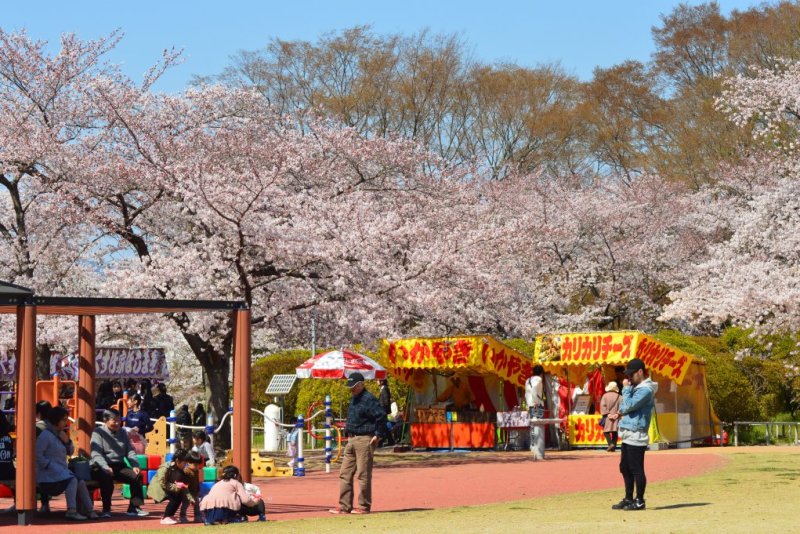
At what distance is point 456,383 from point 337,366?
5589 mm

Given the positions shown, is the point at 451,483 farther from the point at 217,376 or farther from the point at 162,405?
the point at 162,405

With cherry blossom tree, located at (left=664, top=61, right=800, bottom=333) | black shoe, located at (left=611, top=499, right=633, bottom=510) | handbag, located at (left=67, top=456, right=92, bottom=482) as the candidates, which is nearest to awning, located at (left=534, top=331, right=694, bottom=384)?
cherry blossom tree, located at (left=664, top=61, right=800, bottom=333)

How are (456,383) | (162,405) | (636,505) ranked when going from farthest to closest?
(456,383)
(162,405)
(636,505)

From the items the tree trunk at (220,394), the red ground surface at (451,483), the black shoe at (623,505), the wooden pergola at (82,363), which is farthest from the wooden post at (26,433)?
the tree trunk at (220,394)

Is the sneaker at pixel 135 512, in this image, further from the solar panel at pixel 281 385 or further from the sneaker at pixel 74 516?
the solar panel at pixel 281 385

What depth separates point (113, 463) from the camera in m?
14.6

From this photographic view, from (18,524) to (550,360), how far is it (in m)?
16.6

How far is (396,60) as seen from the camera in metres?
48.0

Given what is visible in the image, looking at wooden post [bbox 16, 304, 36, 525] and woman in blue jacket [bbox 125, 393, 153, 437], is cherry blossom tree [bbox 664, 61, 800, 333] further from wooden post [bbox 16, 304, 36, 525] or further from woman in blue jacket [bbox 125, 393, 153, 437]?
wooden post [bbox 16, 304, 36, 525]

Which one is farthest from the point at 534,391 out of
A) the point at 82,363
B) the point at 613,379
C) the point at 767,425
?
the point at 82,363

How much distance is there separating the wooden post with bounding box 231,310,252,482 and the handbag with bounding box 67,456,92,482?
1.68 metres

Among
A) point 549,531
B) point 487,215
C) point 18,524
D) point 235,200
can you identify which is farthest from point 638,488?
point 487,215

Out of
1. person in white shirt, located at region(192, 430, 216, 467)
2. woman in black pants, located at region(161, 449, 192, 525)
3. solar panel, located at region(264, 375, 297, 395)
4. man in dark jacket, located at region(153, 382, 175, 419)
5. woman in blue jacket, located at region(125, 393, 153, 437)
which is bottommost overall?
woman in black pants, located at region(161, 449, 192, 525)

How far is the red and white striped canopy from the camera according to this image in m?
24.1
